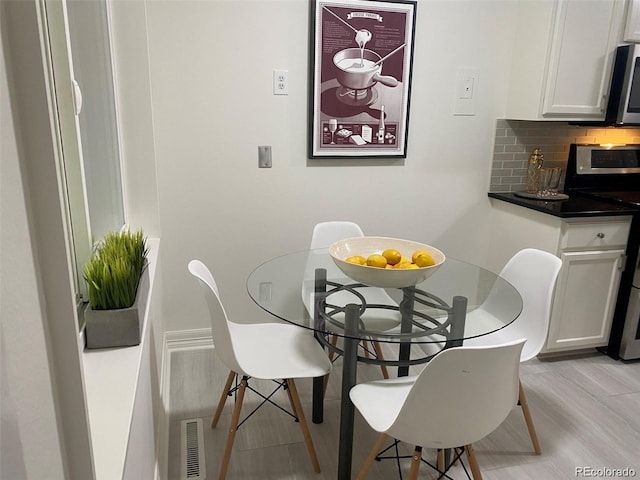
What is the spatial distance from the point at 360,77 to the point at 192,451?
6.89 ft

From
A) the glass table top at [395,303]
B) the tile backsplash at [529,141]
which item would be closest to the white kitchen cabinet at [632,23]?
the tile backsplash at [529,141]

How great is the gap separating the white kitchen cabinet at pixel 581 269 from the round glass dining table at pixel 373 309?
74 centimetres

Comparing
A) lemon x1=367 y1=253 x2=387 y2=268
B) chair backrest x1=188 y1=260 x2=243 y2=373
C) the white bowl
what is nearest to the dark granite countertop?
the white bowl

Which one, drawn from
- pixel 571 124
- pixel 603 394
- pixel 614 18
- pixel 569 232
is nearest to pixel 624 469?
pixel 603 394

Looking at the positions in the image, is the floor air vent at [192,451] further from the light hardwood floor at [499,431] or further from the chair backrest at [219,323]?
the chair backrest at [219,323]

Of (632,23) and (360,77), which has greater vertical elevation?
(632,23)

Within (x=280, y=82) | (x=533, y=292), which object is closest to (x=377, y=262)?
(x=533, y=292)

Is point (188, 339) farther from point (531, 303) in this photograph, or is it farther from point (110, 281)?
point (531, 303)

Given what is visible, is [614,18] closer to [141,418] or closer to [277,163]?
[277,163]

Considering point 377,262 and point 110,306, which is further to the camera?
point 377,262

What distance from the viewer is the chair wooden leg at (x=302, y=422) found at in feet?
6.32

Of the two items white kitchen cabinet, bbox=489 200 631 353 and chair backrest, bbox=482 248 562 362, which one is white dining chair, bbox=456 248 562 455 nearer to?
chair backrest, bbox=482 248 562 362

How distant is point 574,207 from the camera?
9.13 feet

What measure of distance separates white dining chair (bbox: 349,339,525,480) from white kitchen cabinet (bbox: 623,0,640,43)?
7.57 ft
